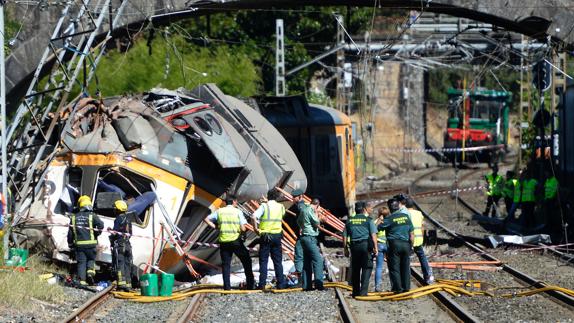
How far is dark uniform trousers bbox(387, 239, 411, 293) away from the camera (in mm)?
16375

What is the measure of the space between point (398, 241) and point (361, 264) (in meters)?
0.66

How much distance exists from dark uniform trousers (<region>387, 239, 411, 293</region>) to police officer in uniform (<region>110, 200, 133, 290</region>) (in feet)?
13.7

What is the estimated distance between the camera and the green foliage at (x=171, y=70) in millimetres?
36562

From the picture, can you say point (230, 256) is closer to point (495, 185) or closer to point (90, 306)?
point (90, 306)

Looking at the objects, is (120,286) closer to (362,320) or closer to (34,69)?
(362,320)

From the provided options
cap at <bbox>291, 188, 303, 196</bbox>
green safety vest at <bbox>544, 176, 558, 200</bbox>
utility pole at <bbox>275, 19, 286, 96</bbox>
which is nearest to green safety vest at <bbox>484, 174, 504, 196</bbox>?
green safety vest at <bbox>544, 176, 558, 200</bbox>

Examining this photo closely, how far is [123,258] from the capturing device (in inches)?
687

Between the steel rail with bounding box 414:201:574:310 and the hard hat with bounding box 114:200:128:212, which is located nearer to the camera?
the steel rail with bounding box 414:201:574:310

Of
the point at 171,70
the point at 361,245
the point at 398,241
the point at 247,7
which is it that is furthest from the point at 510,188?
the point at 361,245

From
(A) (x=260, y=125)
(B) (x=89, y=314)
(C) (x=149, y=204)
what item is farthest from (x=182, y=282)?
(B) (x=89, y=314)

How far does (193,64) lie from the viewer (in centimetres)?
3816

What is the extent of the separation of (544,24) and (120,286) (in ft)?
37.3

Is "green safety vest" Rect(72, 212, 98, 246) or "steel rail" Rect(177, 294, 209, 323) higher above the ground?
"green safety vest" Rect(72, 212, 98, 246)

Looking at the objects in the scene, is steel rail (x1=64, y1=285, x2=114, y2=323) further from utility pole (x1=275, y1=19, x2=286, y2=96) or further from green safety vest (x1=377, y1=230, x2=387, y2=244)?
utility pole (x1=275, y1=19, x2=286, y2=96)
